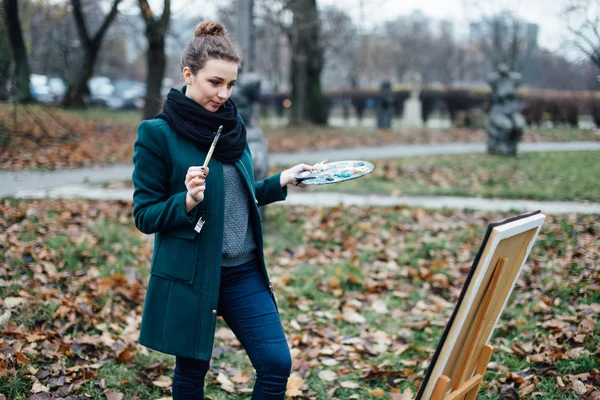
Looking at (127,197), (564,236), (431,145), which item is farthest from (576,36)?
(431,145)

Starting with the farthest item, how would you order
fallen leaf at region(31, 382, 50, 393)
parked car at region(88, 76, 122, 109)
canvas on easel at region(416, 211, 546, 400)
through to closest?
parked car at region(88, 76, 122, 109)
fallen leaf at region(31, 382, 50, 393)
canvas on easel at region(416, 211, 546, 400)

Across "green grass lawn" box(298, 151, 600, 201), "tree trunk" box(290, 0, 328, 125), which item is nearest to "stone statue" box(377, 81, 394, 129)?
"tree trunk" box(290, 0, 328, 125)

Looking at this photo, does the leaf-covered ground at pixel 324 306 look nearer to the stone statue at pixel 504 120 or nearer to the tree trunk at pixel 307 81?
the stone statue at pixel 504 120

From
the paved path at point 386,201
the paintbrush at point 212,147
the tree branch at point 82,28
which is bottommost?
the paved path at point 386,201

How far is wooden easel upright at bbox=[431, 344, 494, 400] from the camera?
7.68ft

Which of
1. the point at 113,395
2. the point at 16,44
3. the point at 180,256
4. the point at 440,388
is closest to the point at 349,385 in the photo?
the point at 113,395

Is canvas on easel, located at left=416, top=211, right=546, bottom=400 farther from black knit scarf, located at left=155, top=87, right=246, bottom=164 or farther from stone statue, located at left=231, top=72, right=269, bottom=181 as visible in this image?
stone statue, located at left=231, top=72, right=269, bottom=181

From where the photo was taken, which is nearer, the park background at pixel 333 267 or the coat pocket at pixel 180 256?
the coat pocket at pixel 180 256

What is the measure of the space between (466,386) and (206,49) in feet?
6.24

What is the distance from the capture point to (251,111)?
690 cm

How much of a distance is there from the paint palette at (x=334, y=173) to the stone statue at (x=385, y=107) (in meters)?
20.6

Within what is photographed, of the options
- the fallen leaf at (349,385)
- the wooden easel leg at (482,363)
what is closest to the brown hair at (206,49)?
the wooden easel leg at (482,363)

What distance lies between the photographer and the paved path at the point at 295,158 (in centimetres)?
924

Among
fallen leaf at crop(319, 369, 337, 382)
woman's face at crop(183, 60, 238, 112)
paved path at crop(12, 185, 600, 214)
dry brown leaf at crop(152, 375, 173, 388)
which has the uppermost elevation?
woman's face at crop(183, 60, 238, 112)
